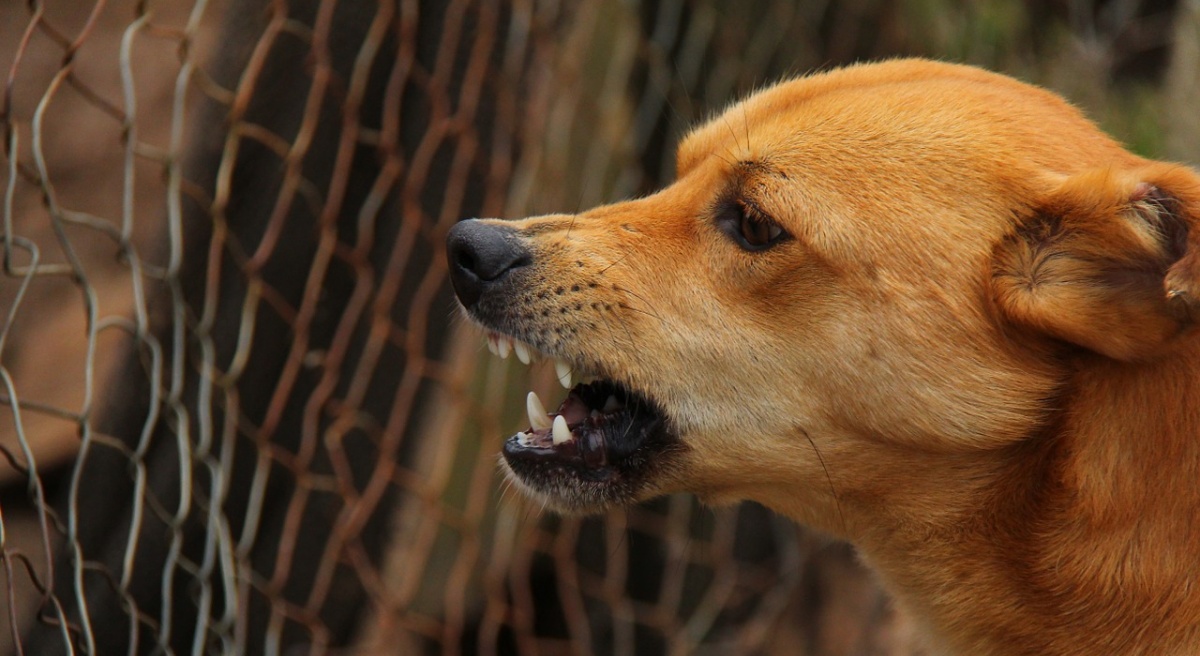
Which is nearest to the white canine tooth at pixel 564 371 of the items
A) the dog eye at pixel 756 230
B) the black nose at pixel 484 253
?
the black nose at pixel 484 253

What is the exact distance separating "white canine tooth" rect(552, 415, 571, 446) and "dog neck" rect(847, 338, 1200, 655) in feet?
2.46

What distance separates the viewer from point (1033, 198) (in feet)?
A: 7.73

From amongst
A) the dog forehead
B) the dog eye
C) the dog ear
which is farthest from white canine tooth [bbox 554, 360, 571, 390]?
the dog ear

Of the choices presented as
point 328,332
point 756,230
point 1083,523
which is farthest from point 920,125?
point 328,332

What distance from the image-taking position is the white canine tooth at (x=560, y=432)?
258 centimetres

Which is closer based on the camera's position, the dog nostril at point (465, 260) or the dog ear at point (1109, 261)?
the dog ear at point (1109, 261)

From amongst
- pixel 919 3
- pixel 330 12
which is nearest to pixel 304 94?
pixel 330 12

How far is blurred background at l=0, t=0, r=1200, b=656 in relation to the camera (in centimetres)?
303

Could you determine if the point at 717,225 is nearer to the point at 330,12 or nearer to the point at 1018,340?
the point at 1018,340

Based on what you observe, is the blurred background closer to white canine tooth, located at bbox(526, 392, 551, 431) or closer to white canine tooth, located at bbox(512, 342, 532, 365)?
white canine tooth, located at bbox(526, 392, 551, 431)

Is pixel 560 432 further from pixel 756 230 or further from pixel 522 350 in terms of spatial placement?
pixel 756 230

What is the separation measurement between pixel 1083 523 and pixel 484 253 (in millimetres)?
1383

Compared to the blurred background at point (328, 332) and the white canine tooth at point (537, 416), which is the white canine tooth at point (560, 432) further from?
the blurred background at point (328, 332)

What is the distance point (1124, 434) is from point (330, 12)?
228 centimetres
